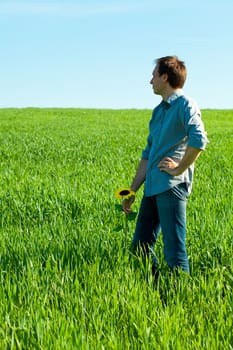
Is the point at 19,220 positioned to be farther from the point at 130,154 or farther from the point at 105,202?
the point at 130,154

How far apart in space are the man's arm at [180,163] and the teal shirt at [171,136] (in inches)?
2.0

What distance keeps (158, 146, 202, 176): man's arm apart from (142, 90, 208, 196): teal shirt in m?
0.05

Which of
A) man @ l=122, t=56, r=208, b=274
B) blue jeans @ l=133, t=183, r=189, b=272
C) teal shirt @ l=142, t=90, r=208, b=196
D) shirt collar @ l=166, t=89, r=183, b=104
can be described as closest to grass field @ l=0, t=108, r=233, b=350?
blue jeans @ l=133, t=183, r=189, b=272

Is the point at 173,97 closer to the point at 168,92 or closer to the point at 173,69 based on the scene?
the point at 168,92

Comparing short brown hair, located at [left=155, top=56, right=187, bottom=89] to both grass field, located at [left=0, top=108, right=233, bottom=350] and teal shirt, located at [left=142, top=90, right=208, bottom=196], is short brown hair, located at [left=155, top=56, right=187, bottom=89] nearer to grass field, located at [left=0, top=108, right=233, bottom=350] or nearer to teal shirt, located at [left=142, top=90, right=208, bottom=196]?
teal shirt, located at [left=142, top=90, right=208, bottom=196]

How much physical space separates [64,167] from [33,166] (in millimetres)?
694

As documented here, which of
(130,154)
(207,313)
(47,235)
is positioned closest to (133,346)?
(207,313)

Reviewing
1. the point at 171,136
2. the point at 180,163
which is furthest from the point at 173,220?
the point at 171,136

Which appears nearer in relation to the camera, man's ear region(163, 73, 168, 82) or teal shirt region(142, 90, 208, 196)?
teal shirt region(142, 90, 208, 196)

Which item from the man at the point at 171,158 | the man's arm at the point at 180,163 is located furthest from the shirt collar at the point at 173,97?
the man's arm at the point at 180,163

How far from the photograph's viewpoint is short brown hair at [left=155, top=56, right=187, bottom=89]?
15.2 feet

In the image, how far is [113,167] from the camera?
12625 mm

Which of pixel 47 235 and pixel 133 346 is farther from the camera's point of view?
pixel 47 235

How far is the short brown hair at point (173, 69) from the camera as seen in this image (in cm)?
462
